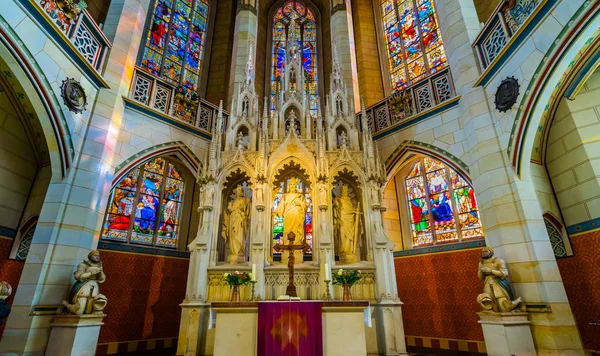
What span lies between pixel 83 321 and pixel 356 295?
5.40m

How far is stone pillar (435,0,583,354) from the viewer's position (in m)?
5.50

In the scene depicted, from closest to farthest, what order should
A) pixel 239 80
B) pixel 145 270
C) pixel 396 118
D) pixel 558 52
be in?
pixel 558 52, pixel 145 270, pixel 396 118, pixel 239 80

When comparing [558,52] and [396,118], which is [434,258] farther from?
[558,52]

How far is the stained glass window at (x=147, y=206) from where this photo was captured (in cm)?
901

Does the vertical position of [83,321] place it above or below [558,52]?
below

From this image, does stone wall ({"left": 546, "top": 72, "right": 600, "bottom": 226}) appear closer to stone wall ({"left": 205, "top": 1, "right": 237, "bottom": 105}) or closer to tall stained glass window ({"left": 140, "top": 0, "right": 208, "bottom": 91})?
stone wall ({"left": 205, "top": 1, "right": 237, "bottom": 105})

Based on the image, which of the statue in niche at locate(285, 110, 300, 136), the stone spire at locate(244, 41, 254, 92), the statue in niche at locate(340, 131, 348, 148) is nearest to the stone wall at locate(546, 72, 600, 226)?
the statue in niche at locate(340, 131, 348, 148)

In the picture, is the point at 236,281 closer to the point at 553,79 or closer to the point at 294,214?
the point at 294,214

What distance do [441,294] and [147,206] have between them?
354 inches

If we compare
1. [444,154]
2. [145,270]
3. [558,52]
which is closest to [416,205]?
[444,154]

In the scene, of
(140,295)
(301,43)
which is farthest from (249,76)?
(140,295)

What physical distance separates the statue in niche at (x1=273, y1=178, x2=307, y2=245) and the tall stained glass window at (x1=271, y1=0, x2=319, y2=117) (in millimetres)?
6364

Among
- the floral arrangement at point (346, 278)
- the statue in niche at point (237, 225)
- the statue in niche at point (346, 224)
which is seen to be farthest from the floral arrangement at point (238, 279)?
the statue in niche at point (346, 224)

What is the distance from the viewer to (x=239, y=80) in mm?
10922
